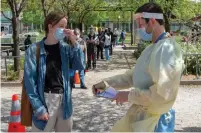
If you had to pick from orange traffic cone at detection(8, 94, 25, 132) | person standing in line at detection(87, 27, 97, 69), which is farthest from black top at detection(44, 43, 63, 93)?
person standing in line at detection(87, 27, 97, 69)

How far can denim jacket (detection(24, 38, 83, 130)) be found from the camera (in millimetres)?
3580

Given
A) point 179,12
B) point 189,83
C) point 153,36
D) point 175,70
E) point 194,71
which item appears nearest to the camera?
point 175,70

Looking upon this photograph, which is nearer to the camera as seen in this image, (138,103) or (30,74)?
(138,103)

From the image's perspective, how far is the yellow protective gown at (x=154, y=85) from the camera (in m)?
2.63

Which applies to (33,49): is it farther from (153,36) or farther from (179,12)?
(179,12)

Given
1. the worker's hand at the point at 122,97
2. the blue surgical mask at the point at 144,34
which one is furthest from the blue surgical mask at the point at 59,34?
the worker's hand at the point at 122,97

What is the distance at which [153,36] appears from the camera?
2914 mm

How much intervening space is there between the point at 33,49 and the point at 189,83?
8.13m

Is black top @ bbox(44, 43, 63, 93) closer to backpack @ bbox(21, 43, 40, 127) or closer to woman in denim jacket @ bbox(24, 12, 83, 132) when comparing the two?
woman in denim jacket @ bbox(24, 12, 83, 132)

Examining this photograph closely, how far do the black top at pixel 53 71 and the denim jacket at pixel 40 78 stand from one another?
0.04 metres

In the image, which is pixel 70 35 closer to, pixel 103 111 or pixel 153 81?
pixel 153 81

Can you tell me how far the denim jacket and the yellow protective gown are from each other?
948 mm

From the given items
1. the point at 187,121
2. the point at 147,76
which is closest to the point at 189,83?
the point at 187,121

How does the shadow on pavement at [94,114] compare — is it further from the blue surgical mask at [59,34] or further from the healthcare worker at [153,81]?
the healthcare worker at [153,81]
